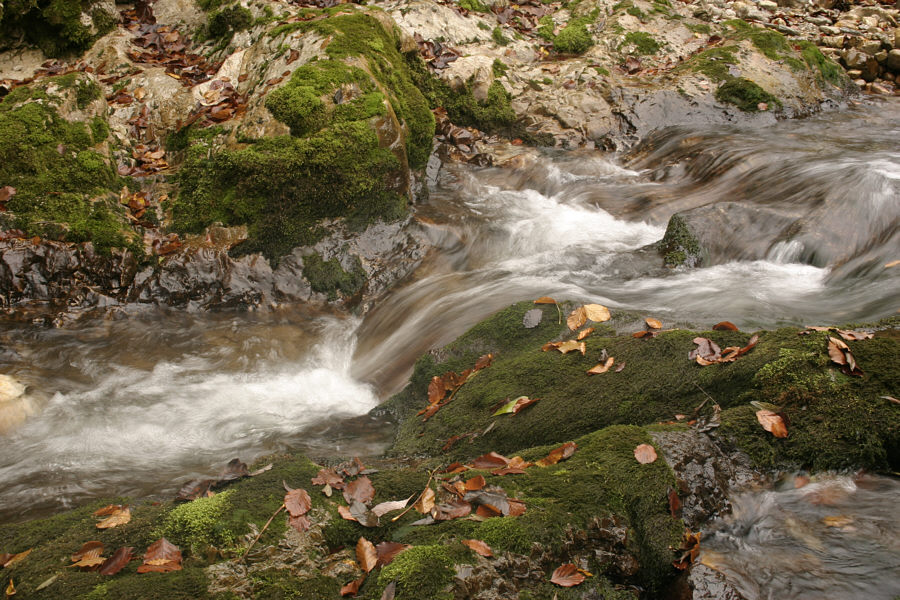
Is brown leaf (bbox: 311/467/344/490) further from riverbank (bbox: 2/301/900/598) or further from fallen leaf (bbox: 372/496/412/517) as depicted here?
fallen leaf (bbox: 372/496/412/517)

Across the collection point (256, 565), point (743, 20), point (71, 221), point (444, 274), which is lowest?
point (444, 274)

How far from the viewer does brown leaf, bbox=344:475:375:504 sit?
8.39 feet

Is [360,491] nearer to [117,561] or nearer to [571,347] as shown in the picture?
[117,561]

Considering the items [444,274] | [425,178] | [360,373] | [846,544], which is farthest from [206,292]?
[846,544]

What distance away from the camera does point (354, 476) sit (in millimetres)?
2795

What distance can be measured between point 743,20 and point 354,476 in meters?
13.2

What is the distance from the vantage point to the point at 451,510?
7.86ft

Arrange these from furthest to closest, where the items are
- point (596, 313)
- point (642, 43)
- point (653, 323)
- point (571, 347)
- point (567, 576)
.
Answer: point (642, 43) < point (596, 313) < point (653, 323) < point (571, 347) < point (567, 576)

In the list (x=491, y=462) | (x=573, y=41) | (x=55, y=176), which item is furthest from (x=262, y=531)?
(x=573, y=41)

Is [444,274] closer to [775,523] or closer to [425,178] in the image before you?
[425,178]

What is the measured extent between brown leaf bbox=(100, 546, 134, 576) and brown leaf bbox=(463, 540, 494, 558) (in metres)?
1.27

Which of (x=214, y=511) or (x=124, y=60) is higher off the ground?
(x=124, y=60)

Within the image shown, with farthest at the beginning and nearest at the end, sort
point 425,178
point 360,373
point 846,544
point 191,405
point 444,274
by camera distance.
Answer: point 425,178, point 444,274, point 360,373, point 191,405, point 846,544

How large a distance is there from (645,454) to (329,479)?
1.43 metres
